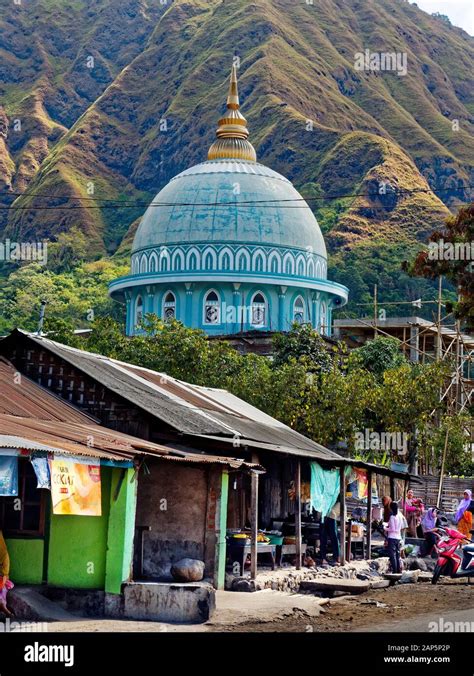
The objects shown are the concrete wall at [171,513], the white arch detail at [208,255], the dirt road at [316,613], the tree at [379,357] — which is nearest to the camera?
the dirt road at [316,613]

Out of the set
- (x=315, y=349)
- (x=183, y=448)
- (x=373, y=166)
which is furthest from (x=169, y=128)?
(x=183, y=448)

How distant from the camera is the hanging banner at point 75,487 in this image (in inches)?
671

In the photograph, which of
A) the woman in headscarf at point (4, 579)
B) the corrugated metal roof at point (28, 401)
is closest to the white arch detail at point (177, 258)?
the corrugated metal roof at point (28, 401)

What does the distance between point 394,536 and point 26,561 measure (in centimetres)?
855

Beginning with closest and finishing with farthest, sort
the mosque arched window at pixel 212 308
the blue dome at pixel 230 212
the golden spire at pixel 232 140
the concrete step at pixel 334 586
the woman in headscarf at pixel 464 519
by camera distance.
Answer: the concrete step at pixel 334 586, the woman in headscarf at pixel 464 519, the mosque arched window at pixel 212 308, the blue dome at pixel 230 212, the golden spire at pixel 232 140

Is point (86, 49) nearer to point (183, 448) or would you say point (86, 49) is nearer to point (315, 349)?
point (315, 349)

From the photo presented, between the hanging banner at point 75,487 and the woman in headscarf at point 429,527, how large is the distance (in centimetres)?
1221

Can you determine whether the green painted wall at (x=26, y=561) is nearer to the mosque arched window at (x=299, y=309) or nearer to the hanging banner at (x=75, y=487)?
the hanging banner at (x=75, y=487)

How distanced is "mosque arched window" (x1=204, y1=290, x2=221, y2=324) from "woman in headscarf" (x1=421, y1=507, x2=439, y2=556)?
30.8 meters

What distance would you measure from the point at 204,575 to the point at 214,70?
10990cm

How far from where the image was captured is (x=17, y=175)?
125 meters

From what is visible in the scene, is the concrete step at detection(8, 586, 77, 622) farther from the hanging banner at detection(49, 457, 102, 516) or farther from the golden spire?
the golden spire

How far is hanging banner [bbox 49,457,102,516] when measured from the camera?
17031 millimetres

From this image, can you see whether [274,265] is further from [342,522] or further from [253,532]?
[253,532]
